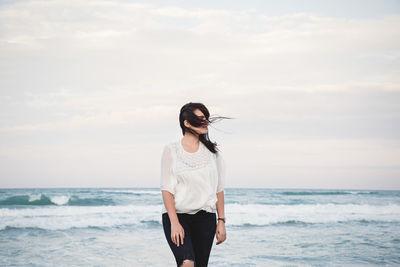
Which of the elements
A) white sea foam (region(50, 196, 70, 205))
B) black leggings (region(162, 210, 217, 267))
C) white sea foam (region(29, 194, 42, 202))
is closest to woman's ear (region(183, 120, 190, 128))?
black leggings (region(162, 210, 217, 267))

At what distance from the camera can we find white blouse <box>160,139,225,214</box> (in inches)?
97.5

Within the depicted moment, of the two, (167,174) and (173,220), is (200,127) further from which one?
(173,220)

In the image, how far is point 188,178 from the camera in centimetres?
248

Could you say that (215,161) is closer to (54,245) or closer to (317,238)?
(54,245)

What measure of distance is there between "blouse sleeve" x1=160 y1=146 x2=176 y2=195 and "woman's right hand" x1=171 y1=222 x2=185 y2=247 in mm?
192

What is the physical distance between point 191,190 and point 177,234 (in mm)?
265

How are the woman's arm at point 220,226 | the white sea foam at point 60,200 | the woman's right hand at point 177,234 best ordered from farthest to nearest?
the white sea foam at point 60,200
the woman's arm at point 220,226
the woman's right hand at point 177,234

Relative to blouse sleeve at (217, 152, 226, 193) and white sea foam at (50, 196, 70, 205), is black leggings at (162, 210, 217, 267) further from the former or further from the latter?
white sea foam at (50, 196, 70, 205)

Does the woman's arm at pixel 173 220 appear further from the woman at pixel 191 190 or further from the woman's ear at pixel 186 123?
the woman's ear at pixel 186 123

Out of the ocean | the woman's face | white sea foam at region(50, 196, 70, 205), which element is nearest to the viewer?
the woman's face

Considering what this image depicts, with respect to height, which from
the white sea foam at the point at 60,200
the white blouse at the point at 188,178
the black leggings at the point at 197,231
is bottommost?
the white sea foam at the point at 60,200

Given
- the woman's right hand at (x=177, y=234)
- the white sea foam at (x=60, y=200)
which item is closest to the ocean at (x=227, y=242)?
the woman's right hand at (x=177, y=234)

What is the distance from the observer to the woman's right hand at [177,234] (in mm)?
2398

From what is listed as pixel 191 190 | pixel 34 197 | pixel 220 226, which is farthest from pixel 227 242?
pixel 34 197
